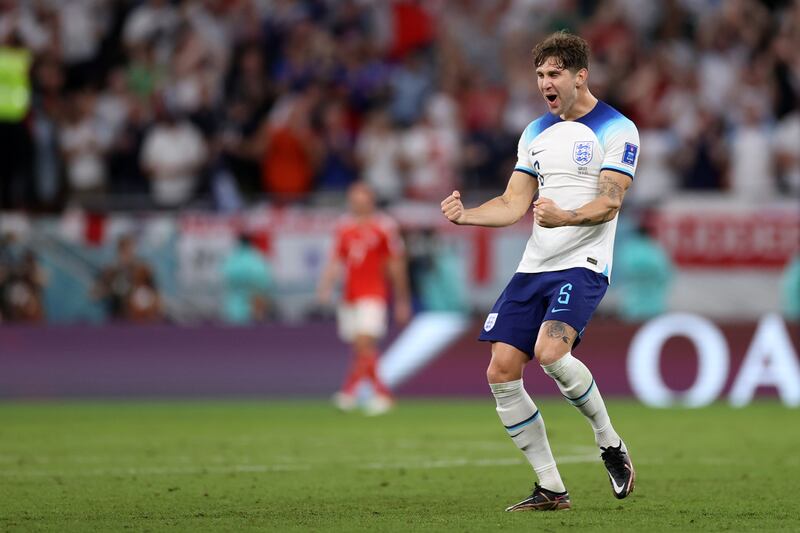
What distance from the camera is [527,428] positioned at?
8.28 meters

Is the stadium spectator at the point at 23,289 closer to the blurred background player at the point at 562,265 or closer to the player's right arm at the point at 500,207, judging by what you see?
the player's right arm at the point at 500,207

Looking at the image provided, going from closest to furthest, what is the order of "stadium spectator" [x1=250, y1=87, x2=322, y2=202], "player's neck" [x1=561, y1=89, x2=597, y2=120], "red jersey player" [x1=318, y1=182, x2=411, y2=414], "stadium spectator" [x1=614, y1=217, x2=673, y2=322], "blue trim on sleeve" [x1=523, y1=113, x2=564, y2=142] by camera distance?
1. "player's neck" [x1=561, y1=89, x2=597, y2=120]
2. "blue trim on sleeve" [x1=523, y1=113, x2=564, y2=142]
3. "red jersey player" [x1=318, y1=182, x2=411, y2=414]
4. "stadium spectator" [x1=614, y1=217, x2=673, y2=322]
5. "stadium spectator" [x1=250, y1=87, x2=322, y2=202]

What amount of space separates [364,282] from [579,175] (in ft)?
32.6

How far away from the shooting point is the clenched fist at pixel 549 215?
769 centimetres

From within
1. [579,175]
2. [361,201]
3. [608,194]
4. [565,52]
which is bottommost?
[361,201]

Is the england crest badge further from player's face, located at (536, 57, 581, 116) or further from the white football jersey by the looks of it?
player's face, located at (536, 57, 581, 116)

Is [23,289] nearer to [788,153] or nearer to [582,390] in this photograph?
[788,153]

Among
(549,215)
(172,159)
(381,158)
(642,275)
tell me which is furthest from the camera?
(381,158)

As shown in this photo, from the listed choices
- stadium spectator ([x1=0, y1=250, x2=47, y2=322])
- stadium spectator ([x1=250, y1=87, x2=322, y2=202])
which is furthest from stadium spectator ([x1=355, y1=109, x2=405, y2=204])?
stadium spectator ([x1=0, y1=250, x2=47, y2=322])

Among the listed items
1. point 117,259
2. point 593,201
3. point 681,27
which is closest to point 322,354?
point 117,259

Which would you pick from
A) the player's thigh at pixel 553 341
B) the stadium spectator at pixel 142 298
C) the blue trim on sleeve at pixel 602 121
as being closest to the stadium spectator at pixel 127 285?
the stadium spectator at pixel 142 298

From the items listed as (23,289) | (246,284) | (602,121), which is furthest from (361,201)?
(602,121)

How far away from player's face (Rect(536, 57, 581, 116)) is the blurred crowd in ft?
37.6

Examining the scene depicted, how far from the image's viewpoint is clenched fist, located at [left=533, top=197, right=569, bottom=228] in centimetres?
769
